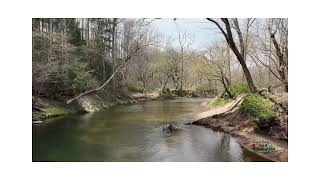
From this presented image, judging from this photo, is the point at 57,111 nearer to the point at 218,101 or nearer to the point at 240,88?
the point at 218,101

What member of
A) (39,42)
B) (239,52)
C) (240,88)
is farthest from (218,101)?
(39,42)

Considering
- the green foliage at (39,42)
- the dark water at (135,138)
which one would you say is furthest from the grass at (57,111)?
the green foliage at (39,42)

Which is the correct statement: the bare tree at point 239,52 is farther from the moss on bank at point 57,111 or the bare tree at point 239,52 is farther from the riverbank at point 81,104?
the moss on bank at point 57,111

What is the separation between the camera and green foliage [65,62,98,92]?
7.47 meters

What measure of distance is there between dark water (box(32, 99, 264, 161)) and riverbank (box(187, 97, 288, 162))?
16 centimetres

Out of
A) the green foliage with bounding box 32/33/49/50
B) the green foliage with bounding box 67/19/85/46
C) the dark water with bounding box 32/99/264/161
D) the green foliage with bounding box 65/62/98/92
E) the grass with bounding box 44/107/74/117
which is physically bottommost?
the dark water with bounding box 32/99/264/161

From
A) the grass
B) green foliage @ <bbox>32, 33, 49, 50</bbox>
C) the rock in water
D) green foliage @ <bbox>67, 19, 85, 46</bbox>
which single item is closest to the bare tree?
the rock in water

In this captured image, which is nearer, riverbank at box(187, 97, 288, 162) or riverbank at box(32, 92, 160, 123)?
riverbank at box(187, 97, 288, 162)

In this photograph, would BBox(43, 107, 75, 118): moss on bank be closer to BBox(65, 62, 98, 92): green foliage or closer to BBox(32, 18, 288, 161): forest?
BBox(32, 18, 288, 161): forest

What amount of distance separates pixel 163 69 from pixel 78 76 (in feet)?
4.99

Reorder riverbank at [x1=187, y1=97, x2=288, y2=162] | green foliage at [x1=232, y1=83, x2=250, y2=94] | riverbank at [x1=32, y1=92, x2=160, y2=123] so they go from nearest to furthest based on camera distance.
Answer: riverbank at [x1=187, y1=97, x2=288, y2=162] → riverbank at [x1=32, y1=92, x2=160, y2=123] → green foliage at [x1=232, y1=83, x2=250, y2=94]

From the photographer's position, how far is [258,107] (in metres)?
7.75
